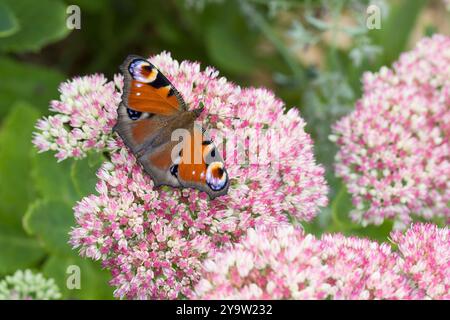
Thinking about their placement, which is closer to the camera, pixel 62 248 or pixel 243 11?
pixel 62 248

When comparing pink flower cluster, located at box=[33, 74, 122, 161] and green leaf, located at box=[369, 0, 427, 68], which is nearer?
pink flower cluster, located at box=[33, 74, 122, 161]

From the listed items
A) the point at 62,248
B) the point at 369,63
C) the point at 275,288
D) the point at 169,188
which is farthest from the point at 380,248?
the point at 369,63

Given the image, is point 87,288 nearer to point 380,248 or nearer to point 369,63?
point 380,248

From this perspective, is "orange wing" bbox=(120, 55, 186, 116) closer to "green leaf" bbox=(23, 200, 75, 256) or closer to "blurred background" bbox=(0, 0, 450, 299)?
"blurred background" bbox=(0, 0, 450, 299)

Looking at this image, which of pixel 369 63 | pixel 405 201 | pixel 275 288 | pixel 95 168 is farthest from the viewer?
pixel 369 63

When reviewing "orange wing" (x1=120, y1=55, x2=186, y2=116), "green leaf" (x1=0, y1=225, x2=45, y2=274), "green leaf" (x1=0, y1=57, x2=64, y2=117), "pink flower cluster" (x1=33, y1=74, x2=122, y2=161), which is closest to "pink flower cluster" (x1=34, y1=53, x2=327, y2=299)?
"pink flower cluster" (x1=33, y1=74, x2=122, y2=161)

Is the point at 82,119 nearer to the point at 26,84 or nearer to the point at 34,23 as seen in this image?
the point at 34,23

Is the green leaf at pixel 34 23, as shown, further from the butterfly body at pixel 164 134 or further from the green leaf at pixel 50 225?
the butterfly body at pixel 164 134

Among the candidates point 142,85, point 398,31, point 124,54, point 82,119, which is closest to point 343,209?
point 142,85
